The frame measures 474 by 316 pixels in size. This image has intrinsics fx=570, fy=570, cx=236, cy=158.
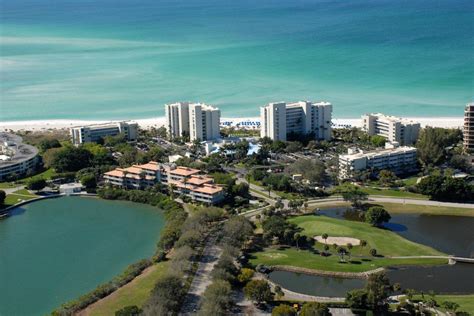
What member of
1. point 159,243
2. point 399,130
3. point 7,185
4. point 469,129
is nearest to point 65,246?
point 159,243

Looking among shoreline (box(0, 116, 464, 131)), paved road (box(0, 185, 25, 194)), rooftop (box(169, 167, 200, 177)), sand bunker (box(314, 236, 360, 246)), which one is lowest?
sand bunker (box(314, 236, 360, 246))

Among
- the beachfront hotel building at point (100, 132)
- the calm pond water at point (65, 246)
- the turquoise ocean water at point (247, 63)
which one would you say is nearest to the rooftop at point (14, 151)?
the beachfront hotel building at point (100, 132)

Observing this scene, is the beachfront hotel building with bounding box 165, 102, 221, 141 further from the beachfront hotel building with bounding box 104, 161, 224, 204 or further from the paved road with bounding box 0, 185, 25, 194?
the paved road with bounding box 0, 185, 25, 194

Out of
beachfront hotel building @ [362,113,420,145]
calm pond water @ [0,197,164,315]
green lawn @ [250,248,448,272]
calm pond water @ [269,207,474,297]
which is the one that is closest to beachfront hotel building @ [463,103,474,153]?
beachfront hotel building @ [362,113,420,145]

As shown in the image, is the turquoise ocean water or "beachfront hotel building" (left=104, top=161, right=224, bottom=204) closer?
"beachfront hotel building" (left=104, top=161, right=224, bottom=204)

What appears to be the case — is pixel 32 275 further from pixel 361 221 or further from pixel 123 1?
pixel 123 1

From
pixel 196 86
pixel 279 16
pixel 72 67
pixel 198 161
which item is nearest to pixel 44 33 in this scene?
pixel 72 67
